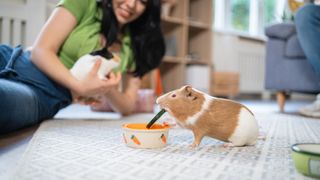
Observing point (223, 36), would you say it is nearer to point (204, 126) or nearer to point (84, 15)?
point (84, 15)

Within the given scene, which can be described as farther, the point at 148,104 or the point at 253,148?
the point at 148,104

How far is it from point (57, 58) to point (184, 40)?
1.94m

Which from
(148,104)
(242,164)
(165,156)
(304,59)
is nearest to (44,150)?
(165,156)

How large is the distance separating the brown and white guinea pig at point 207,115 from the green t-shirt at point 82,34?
0.59m

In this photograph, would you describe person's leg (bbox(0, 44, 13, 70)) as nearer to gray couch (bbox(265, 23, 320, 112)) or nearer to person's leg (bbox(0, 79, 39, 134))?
person's leg (bbox(0, 79, 39, 134))

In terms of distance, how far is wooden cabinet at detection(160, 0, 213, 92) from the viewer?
2.89 m

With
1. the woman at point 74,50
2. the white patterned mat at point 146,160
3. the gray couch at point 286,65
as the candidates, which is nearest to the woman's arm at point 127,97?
the woman at point 74,50

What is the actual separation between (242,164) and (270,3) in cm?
420

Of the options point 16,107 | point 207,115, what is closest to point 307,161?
point 207,115

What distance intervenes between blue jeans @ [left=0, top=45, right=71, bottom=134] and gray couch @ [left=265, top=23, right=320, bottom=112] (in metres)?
1.34

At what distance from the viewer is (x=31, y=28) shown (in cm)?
182

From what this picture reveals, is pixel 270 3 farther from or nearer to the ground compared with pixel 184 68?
farther from the ground

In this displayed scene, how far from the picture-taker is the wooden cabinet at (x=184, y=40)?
9.48 ft

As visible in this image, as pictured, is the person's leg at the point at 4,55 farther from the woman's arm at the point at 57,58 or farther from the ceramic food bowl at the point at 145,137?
the ceramic food bowl at the point at 145,137
